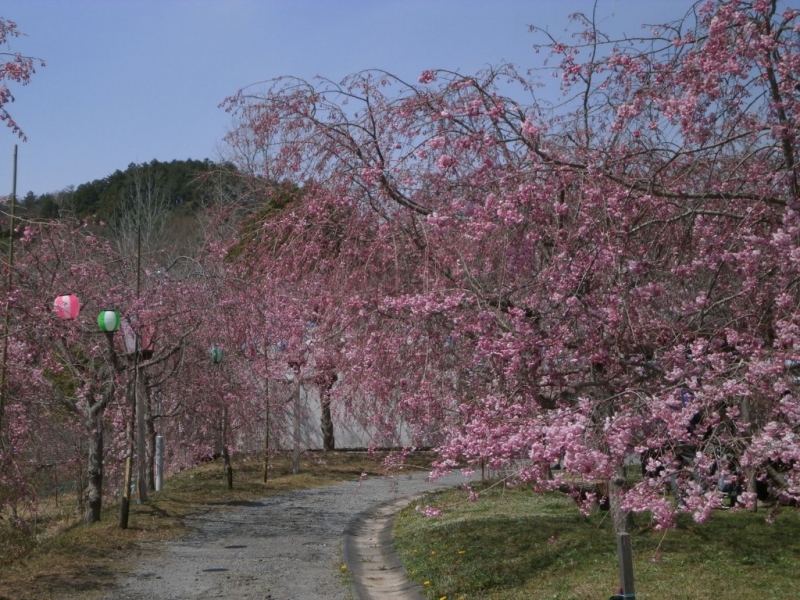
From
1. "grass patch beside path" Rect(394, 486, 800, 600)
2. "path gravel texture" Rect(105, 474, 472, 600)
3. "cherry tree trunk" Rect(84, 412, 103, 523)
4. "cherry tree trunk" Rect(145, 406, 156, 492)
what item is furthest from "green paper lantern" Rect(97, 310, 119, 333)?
"cherry tree trunk" Rect(145, 406, 156, 492)

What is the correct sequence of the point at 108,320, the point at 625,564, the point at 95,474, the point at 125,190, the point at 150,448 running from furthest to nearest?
the point at 125,190
the point at 150,448
the point at 95,474
the point at 108,320
the point at 625,564

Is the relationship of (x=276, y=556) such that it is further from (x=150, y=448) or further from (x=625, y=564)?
(x=150, y=448)

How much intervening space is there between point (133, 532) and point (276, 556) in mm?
2823

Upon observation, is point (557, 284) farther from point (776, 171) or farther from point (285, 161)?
point (285, 161)

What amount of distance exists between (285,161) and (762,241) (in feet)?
14.8

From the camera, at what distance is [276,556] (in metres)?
11.2

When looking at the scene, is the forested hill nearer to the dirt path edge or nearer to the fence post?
the dirt path edge

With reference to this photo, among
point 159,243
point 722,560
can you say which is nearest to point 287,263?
point 722,560

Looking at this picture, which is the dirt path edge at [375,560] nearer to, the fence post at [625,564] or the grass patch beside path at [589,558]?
the grass patch beside path at [589,558]

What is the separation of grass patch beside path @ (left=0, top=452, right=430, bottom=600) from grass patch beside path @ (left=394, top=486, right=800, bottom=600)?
1.50 meters

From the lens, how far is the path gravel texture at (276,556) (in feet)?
30.0

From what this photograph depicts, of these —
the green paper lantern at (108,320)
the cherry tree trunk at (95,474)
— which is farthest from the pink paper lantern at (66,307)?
the cherry tree trunk at (95,474)

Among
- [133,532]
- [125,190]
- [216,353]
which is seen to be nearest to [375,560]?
[133,532]

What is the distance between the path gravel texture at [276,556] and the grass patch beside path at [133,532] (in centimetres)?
32
